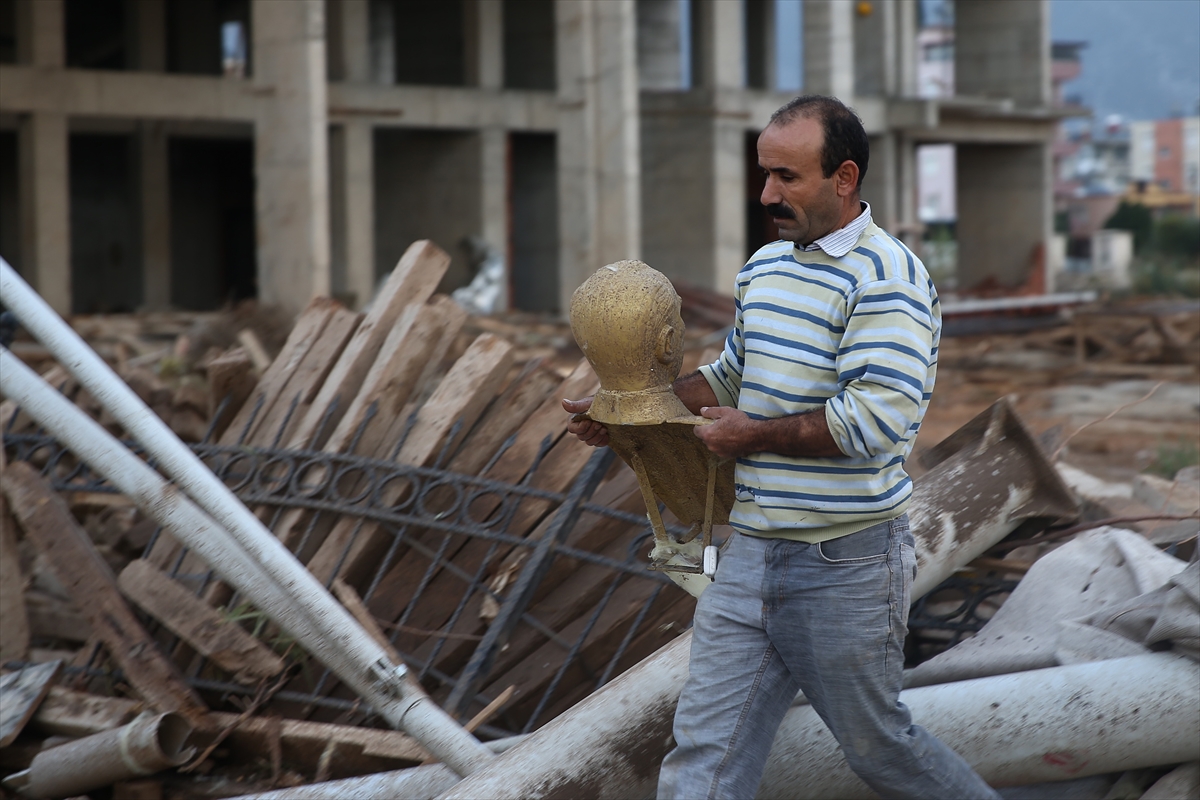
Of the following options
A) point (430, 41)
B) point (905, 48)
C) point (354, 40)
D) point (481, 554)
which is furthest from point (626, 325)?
point (905, 48)

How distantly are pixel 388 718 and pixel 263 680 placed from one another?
0.94 metres

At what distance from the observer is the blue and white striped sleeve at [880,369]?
2387 millimetres

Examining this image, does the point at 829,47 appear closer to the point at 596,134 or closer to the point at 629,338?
the point at 596,134

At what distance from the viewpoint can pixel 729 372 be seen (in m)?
2.86

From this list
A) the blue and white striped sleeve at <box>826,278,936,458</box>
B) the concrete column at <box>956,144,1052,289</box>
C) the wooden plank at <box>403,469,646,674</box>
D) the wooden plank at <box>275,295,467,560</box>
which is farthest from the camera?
the concrete column at <box>956,144,1052,289</box>

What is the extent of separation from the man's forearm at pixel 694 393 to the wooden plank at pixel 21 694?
2.53 m

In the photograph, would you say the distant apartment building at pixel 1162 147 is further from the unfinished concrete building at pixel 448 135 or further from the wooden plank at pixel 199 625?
the wooden plank at pixel 199 625

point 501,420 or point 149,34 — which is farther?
point 149,34

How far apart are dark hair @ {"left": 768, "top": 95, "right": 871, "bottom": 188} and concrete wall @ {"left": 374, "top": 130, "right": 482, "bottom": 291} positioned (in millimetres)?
17391

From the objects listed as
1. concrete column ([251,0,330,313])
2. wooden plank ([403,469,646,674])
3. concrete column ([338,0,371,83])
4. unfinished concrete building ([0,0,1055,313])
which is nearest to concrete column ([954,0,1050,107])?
unfinished concrete building ([0,0,1055,313])

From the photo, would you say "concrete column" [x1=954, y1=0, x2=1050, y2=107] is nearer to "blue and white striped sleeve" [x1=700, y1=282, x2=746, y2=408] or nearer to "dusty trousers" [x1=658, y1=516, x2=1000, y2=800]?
"blue and white striped sleeve" [x1=700, y1=282, x2=746, y2=408]

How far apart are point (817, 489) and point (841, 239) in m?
0.53

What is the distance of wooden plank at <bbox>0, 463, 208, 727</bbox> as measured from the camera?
13.0 feet

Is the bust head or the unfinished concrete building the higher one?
the unfinished concrete building
